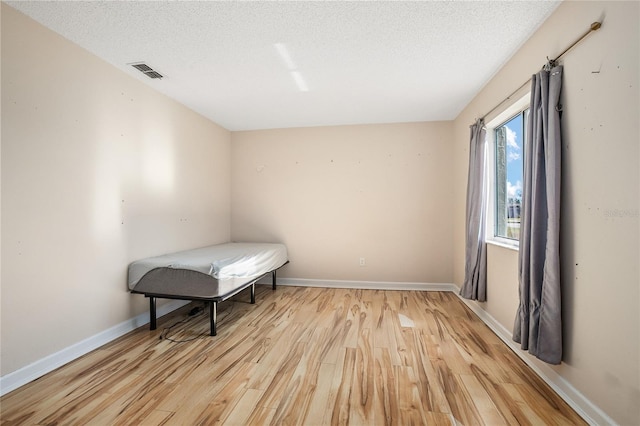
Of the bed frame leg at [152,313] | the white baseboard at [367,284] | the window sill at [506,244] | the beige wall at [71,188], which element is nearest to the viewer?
the beige wall at [71,188]

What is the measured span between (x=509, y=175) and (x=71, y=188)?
3763 mm

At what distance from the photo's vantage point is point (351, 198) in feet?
14.5

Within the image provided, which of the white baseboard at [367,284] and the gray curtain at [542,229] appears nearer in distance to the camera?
the gray curtain at [542,229]

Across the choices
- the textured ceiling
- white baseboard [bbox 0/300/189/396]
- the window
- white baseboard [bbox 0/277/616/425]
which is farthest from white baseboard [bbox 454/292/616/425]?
white baseboard [bbox 0/300/189/396]

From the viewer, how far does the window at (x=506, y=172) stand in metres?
2.60

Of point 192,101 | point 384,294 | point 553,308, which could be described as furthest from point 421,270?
point 192,101

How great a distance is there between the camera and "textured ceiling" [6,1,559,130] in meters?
1.88

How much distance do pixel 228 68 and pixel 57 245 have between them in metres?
1.93

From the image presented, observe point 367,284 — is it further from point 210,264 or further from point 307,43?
point 307,43

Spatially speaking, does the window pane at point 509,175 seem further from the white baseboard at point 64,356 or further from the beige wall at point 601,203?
the white baseboard at point 64,356

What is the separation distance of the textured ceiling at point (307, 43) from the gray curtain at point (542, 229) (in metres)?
0.63

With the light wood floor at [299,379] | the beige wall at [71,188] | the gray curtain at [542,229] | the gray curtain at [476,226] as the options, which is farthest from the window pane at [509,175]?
the beige wall at [71,188]

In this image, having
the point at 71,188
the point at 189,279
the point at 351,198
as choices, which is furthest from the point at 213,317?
the point at 351,198

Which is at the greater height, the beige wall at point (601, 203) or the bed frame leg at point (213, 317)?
the beige wall at point (601, 203)
